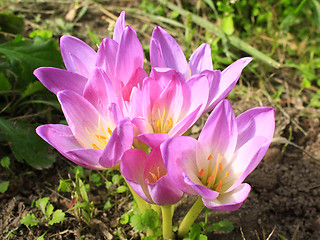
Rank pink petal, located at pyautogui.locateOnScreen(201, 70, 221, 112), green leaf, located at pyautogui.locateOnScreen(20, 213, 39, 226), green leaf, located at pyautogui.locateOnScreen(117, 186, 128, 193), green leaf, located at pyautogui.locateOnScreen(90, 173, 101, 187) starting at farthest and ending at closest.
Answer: green leaf, located at pyautogui.locateOnScreen(90, 173, 101, 187) → green leaf, located at pyautogui.locateOnScreen(117, 186, 128, 193) → green leaf, located at pyautogui.locateOnScreen(20, 213, 39, 226) → pink petal, located at pyautogui.locateOnScreen(201, 70, 221, 112)

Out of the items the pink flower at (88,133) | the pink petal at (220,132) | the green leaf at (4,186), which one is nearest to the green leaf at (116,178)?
the green leaf at (4,186)

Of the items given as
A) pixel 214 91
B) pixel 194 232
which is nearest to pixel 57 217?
pixel 194 232

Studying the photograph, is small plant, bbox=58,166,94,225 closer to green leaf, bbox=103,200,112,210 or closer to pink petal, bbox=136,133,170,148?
green leaf, bbox=103,200,112,210

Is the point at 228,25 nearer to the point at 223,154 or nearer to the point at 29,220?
the point at 223,154

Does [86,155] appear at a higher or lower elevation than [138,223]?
higher

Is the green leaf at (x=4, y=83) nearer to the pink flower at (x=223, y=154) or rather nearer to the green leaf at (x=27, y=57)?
the green leaf at (x=27, y=57)

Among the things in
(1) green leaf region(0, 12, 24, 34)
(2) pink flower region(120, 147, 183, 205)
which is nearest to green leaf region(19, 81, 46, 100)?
(1) green leaf region(0, 12, 24, 34)

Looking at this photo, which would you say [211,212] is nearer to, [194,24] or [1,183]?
[1,183]

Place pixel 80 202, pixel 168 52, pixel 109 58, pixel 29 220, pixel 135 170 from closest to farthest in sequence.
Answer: pixel 135 170 < pixel 109 58 < pixel 168 52 < pixel 29 220 < pixel 80 202
